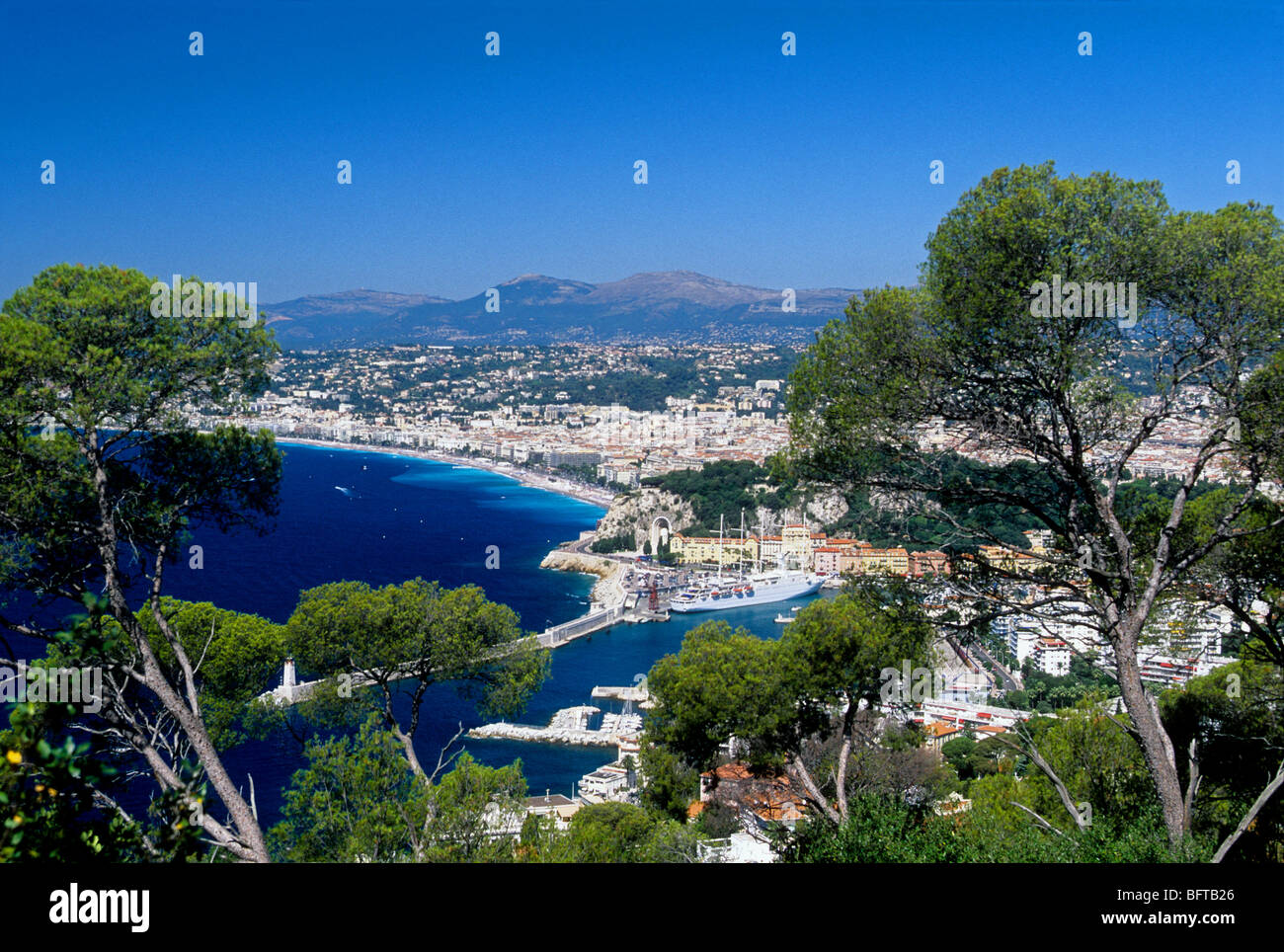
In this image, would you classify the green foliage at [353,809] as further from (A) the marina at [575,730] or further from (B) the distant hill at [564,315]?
(B) the distant hill at [564,315]

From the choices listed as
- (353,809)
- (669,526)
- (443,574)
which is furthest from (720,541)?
(353,809)

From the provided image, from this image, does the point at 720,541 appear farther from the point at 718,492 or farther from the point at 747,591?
the point at 747,591

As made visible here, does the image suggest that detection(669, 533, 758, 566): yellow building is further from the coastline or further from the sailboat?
the coastline

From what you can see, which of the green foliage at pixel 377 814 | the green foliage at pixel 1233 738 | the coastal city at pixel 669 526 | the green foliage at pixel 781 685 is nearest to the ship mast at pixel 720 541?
the coastal city at pixel 669 526

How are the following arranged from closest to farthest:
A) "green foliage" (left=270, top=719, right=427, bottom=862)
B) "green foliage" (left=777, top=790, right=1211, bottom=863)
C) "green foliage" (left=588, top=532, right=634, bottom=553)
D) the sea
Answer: "green foliage" (left=777, top=790, right=1211, bottom=863) < "green foliage" (left=270, top=719, right=427, bottom=862) < the sea < "green foliage" (left=588, top=532, right=634, bottom=553)

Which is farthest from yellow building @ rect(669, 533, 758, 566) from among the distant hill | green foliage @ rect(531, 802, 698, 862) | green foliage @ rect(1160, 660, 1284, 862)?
the distant hill
